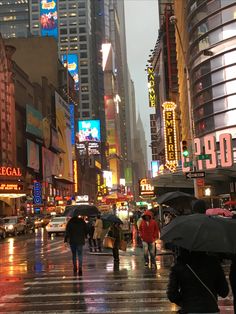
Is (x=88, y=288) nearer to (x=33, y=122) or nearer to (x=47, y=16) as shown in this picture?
(x=33, y=122)

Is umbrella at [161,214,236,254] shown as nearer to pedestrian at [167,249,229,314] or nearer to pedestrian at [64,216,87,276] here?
pedestrian at [167,249,229,314]

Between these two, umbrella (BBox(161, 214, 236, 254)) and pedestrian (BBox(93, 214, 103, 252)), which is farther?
pedestrian (BBox(93, 214, 103, 252))

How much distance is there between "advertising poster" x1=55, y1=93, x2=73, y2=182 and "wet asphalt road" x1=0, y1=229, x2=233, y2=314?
92.6 metres

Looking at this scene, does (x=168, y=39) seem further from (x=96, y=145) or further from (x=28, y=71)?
(x=96, y=145)

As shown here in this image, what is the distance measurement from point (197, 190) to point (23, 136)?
61.2 metres

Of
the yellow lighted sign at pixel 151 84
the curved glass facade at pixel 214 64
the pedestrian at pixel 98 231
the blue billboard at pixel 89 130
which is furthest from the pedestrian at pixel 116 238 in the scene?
the blue billboard at pixel 89 130

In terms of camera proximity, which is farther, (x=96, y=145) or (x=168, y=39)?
(x=96, y=145)

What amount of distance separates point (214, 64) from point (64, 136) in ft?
228

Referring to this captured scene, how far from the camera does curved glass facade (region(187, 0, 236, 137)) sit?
50.3 meters

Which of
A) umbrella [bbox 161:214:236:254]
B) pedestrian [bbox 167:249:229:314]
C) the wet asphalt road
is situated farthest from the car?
pedestrian [bbox 167:249:229:314]

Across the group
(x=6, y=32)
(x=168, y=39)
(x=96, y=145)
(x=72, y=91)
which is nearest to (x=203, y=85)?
(x=168, y=39)

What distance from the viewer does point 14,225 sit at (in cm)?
4772

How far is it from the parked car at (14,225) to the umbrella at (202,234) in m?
42.0

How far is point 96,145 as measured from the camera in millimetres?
182125
